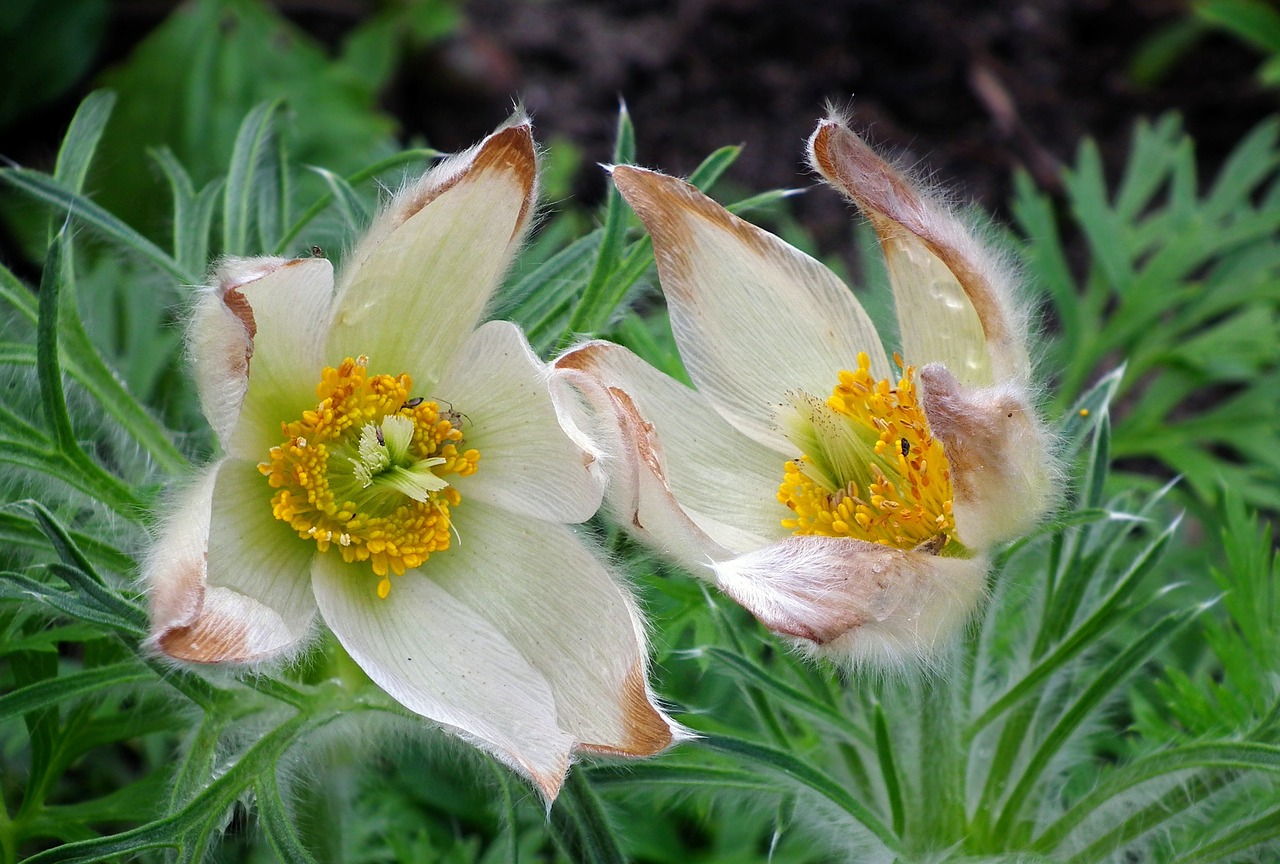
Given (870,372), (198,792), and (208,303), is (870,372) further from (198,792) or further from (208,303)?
(198,792)

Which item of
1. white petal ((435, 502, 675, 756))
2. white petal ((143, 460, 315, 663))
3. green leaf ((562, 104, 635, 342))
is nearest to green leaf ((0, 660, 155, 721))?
A: white petal ((143, 460, 315, 663))

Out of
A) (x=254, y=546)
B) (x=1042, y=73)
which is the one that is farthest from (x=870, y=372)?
(x=1042, y=73)

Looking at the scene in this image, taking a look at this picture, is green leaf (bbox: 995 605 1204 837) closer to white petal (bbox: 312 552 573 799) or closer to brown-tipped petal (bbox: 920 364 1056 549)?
brown-tipped petal (bbox: 920 364 1056 549)

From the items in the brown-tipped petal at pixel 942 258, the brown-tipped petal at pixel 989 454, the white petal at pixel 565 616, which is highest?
the brown-tipped petal at pixel 942 258

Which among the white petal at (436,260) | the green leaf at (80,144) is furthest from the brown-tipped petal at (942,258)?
the green leaf at (80,144)

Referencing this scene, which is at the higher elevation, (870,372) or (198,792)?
(870,372)

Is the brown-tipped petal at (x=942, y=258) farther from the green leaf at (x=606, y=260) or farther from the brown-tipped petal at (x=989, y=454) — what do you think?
the green leaf at (x=606, y=260)
